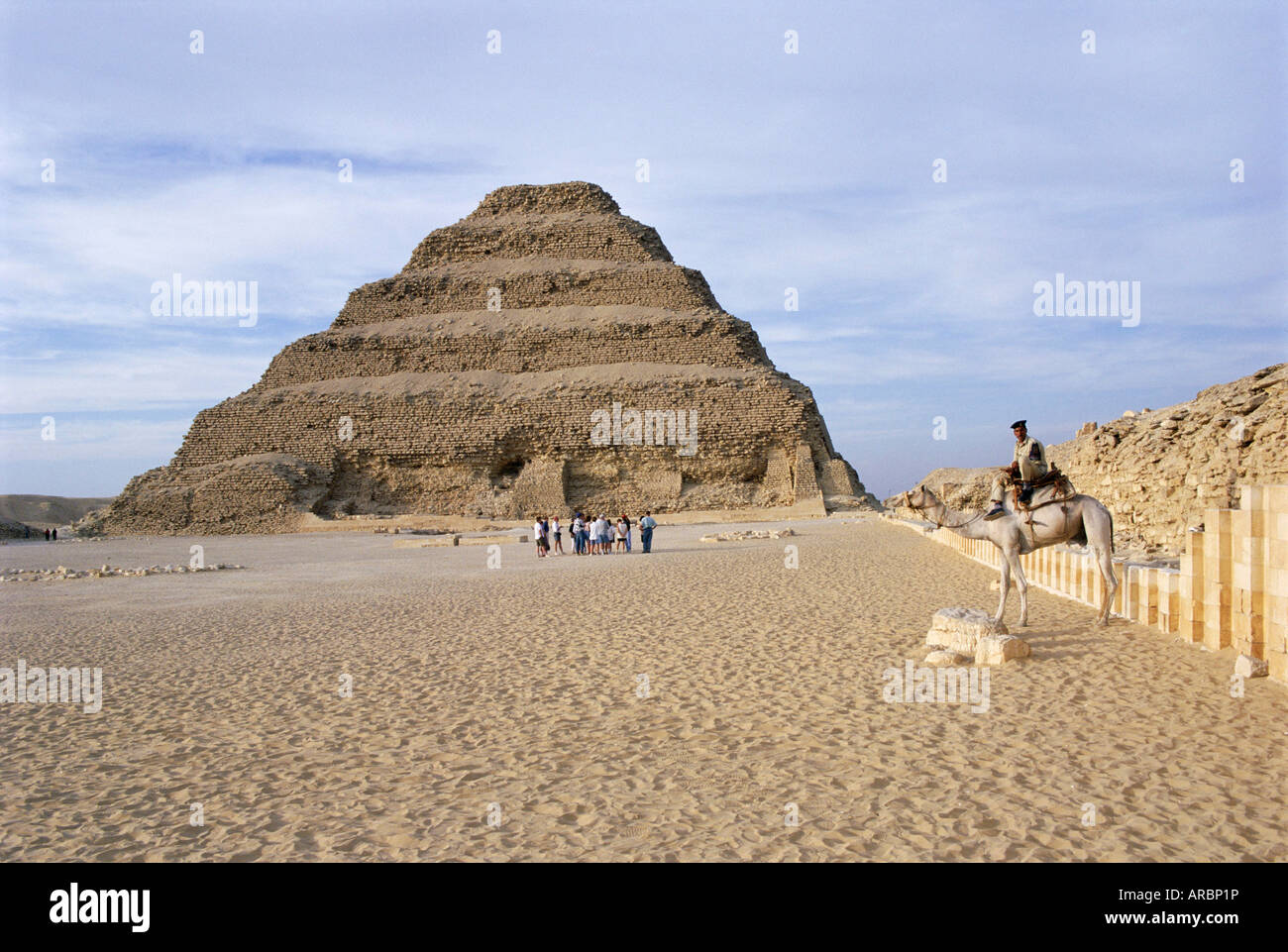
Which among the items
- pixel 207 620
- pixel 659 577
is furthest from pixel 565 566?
pixel 207 620

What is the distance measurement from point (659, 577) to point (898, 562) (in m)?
4.48

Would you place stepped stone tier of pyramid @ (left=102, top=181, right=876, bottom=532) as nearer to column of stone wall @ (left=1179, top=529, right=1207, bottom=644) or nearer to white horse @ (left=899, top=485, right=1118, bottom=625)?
white horse @ (left=899, top=485, right=1118, bottom=625)

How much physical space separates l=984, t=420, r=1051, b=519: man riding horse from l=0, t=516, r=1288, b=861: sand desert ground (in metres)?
1.31

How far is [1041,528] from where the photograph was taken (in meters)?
7.97

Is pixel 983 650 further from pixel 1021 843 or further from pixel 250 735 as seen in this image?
pixel 250 735

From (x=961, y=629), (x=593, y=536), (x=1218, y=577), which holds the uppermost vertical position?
(x=1218, y=577)

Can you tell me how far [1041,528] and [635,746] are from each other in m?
4.88

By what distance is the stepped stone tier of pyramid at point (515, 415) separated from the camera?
47844mm

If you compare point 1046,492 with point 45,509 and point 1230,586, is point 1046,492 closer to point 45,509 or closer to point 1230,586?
point 1230,586

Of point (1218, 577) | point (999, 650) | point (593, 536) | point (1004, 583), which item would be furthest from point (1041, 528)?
point (593, 536)

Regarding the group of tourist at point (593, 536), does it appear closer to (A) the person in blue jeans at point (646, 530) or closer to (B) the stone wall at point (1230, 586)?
(A) the person in blue jeans at point (646, 530)

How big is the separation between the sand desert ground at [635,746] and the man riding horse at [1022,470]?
1.31 m

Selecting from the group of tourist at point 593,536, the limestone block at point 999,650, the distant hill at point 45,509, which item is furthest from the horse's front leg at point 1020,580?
the distant hill at point 45,509

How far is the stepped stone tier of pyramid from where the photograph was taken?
47.8m
